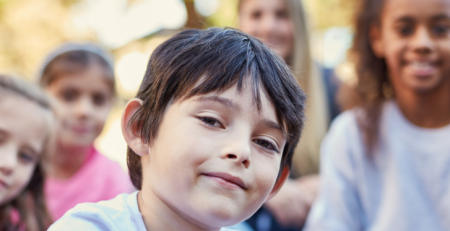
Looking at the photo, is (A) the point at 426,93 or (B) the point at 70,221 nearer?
(B) the point at 70,221

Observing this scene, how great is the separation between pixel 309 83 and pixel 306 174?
68cm

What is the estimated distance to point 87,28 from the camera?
795 centimetres

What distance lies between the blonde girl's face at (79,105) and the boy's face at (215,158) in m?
1.72

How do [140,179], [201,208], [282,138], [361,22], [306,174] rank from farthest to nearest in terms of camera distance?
[306,174]
[361,22]
[140,179]
[282,138]
[201,208]

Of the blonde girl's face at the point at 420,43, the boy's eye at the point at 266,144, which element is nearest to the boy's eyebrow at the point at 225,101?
the boy's eye at the point at 266,144

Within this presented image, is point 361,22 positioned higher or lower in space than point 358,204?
higher

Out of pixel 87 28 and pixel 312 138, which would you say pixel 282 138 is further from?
pixel 87 28

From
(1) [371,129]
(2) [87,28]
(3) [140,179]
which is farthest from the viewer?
(2) [87,28]

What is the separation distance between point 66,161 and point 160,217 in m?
1.91

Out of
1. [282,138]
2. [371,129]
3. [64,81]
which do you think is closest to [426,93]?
[371,129]

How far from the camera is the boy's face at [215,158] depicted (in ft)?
3.38

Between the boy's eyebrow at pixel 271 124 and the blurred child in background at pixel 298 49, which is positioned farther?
the blurred child in background at pixel 298 49

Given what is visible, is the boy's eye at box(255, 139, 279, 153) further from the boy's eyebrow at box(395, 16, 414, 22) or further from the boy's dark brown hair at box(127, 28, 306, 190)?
the boy's eyebrow at box(395, 16, 414, 22)

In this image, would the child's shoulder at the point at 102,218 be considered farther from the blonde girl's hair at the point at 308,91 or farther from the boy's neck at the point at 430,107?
the blonde girl's hair at the point at 308,91
